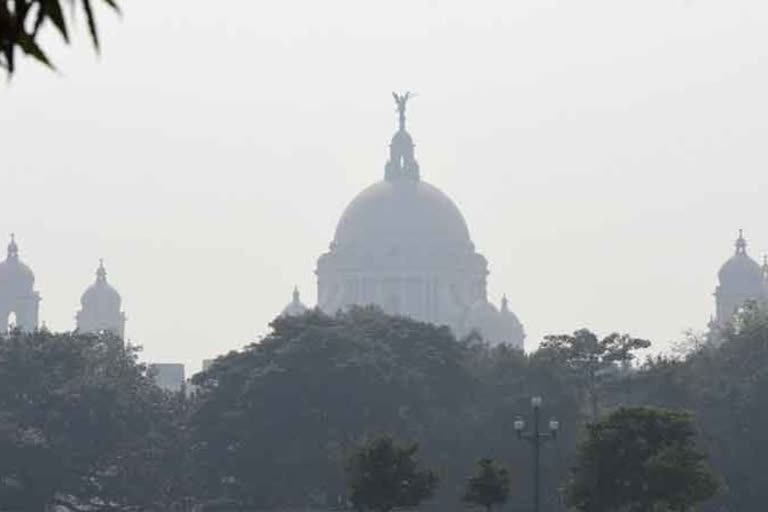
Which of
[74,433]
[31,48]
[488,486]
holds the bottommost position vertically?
[31,48]

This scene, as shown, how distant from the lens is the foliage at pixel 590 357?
3575 inches

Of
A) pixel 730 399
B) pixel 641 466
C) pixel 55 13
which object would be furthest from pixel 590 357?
pixel 55 13

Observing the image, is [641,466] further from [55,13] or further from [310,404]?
[55,13]

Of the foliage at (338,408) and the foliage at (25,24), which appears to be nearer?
the foliage at (25,24)

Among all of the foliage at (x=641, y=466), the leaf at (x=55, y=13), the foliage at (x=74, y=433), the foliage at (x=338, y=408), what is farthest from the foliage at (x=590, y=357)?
the leaf at (x=55, y=13)

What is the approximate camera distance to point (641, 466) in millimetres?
58562

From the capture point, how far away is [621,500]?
195 feet

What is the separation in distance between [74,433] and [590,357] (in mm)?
20624

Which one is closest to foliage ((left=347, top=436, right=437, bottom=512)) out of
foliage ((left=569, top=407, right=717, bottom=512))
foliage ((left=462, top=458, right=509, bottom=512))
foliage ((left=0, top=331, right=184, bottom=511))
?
foliage ((left=462, top=458, right=509, bottom=512))

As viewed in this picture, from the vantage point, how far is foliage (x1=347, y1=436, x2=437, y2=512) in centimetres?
5725

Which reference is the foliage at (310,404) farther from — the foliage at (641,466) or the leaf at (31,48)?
the leaf at (31,48)

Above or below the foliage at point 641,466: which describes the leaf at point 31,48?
below

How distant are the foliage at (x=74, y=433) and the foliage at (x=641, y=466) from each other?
24.5m

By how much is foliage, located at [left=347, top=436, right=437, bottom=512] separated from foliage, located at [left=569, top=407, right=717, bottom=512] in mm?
4213
